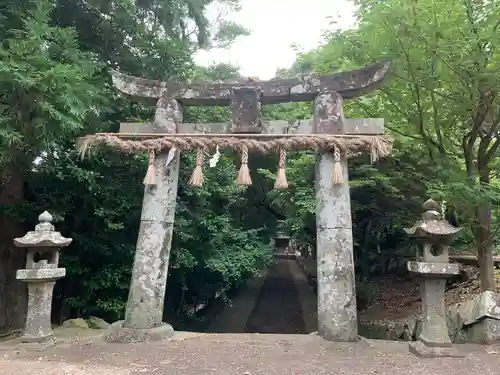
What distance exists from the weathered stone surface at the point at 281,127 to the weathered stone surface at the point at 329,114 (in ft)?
0.39

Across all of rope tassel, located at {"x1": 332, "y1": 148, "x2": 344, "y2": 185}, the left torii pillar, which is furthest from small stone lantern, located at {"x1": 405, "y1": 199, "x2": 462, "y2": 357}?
the left torii pillar

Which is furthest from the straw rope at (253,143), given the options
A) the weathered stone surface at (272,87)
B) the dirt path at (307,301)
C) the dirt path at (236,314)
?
the dirt path at (236,314)

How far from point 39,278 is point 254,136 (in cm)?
387

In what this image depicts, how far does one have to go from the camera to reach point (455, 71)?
18.4 feet

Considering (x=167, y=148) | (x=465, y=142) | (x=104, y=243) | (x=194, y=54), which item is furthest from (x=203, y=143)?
(x=194, y=54)

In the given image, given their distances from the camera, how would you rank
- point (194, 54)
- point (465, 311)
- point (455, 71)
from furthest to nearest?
point (194, 54)
point (465, 311)
point (455, 71)

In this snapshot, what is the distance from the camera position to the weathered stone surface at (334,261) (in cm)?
560

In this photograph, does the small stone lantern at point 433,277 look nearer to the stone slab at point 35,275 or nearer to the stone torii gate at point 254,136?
the stone torii gate at point 254,136

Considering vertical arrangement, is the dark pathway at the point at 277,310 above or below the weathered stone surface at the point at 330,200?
below

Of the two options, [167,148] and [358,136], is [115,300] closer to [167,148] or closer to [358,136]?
[167,148]

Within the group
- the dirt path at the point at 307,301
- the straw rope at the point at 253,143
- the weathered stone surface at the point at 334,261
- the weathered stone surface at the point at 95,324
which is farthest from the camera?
the dirt path at the point at 307,301

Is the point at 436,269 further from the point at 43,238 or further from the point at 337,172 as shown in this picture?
the point at 43,238

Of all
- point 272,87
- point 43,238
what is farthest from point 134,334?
point 272,87

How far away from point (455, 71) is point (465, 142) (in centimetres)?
160
